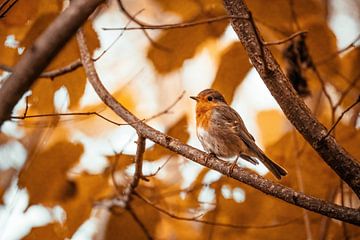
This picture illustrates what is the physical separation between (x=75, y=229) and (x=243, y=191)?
902 millimetres

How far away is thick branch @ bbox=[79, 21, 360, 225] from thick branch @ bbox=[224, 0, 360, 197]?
0.16 meters

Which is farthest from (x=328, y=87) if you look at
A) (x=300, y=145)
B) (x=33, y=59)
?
(x=33, y=59)

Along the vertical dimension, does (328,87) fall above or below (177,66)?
above

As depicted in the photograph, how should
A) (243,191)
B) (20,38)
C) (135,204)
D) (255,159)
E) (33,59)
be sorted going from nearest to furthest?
1. (33,59)
2. (20,38)
3. (243,191)
4. (135,204)
5. (255,159)

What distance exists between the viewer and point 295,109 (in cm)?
201

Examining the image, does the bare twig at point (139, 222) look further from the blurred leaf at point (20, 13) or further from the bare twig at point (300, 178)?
the blurred leaf at point (20, 13)

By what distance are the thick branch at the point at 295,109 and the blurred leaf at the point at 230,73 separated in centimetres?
68

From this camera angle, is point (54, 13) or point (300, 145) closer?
point (54, 13)

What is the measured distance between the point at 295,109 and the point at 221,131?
139 centimetres

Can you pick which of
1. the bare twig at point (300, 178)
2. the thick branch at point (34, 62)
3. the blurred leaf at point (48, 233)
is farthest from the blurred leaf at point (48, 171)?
the thick branch at point (34, 62)

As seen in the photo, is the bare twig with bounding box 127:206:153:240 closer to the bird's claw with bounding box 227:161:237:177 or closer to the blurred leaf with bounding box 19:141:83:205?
the blurred leaf with bounding box 19:141:83:205

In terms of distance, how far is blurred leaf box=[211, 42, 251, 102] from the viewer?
2.71 m

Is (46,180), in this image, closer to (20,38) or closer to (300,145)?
(20,38)

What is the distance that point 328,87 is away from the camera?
2992mm
